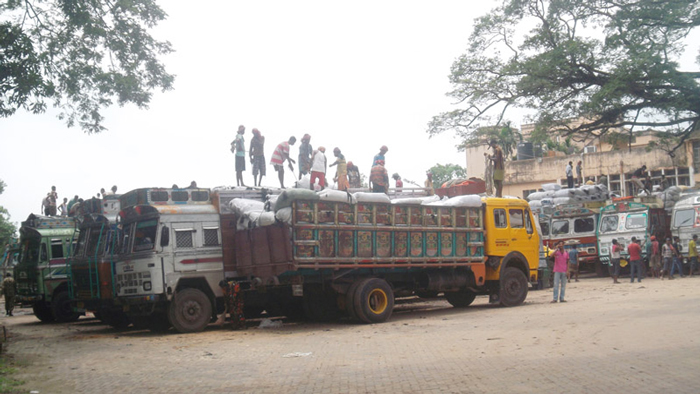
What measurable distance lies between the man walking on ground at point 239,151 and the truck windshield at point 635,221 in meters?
15.3

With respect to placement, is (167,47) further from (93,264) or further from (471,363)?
(471,363)

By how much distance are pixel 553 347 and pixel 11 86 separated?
33.2 feet

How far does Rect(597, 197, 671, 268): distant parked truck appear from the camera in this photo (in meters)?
25.5

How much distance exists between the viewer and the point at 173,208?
46.3 ft

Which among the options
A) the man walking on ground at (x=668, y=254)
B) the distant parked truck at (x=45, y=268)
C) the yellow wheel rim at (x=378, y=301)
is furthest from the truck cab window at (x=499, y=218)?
the distant parked truck at (x=45, y=268)

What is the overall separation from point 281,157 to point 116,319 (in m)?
5.79

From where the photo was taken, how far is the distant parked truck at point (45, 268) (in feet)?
59.9

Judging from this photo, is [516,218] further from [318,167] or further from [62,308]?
[62,308]

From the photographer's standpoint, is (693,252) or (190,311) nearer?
(190,311)

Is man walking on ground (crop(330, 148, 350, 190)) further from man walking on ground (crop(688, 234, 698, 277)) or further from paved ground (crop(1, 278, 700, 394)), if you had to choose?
man walking on ground (crop(688, 234, 698, 277))

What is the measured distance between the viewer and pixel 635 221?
84.4 feet

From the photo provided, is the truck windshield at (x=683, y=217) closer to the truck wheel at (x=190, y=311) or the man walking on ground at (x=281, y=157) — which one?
the man walking on ground at (x=281, y=157)

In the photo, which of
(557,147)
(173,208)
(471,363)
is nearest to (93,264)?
(173,208)

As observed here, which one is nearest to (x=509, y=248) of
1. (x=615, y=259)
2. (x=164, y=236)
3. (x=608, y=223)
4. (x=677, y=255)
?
(x=164, y=236)
